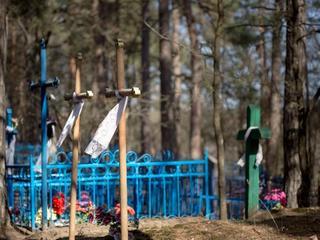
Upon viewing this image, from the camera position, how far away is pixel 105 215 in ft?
25.0

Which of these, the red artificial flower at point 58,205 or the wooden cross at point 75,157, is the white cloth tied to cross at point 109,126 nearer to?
the wooden cross at point 75,157

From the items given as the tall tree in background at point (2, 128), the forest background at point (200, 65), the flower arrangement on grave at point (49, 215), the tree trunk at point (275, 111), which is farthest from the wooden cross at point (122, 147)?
the tree trunk at point (275, 111)

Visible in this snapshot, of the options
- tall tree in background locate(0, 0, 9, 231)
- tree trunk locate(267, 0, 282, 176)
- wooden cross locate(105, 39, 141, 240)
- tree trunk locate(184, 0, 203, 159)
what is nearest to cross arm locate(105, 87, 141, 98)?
wooden cross locate(105, 39, 141, 240)

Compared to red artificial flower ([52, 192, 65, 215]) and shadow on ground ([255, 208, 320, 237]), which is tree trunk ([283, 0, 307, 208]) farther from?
red artificial flower ([52, 192, 65, 215])

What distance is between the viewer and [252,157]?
384 inches

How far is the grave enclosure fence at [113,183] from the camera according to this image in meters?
10.3

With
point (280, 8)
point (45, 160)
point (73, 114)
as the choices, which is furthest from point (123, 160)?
point (280, 8)

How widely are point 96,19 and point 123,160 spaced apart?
15995 mm

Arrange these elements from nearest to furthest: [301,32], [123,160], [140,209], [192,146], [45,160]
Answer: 1. [123,160]
2. [45,160]
3. [301,32]
4. [140,209]
5. [192,146]

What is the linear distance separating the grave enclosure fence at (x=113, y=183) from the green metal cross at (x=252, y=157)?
1.61 metres

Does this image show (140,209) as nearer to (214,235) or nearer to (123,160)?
(214,235)

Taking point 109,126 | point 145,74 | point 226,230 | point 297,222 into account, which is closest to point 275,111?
point 145,74

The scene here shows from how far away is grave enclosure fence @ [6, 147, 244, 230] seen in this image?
1031cm

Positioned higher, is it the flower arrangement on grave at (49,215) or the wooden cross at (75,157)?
the wooden cross at (75,157)
